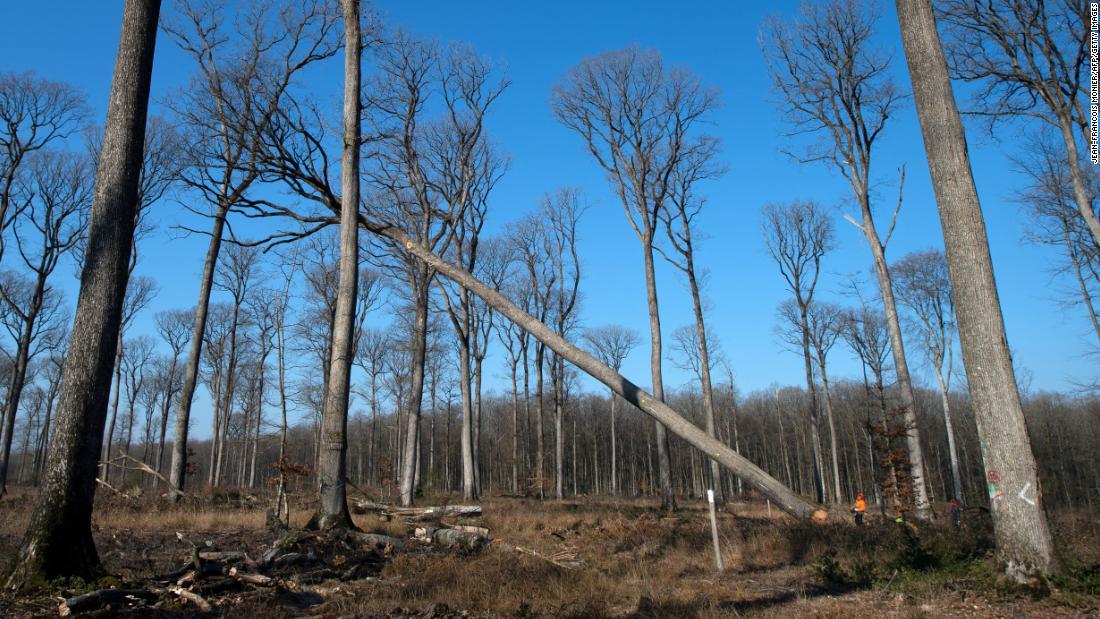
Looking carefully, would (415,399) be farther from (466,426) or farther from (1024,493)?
(1024,493)

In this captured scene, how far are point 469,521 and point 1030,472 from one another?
1003 centimetres

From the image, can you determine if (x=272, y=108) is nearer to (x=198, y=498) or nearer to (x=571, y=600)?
(x=571, y=600)

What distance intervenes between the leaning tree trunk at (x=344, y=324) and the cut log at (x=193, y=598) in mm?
3357

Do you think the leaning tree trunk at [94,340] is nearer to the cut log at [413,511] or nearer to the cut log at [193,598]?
the cut log at [193,598]

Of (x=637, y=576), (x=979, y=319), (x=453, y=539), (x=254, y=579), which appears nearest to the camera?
(x=254, y=579)

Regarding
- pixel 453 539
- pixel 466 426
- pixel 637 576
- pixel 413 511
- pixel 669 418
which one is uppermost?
pixel 466 426

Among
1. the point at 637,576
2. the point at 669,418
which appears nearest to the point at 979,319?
the point at 669,418

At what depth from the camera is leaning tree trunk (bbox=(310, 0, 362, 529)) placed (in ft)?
30.1

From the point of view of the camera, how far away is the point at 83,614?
15.2 feet

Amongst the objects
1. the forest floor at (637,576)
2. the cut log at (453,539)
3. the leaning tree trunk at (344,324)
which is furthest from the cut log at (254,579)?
the cut log at (453,539)

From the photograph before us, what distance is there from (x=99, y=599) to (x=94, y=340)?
2487mm

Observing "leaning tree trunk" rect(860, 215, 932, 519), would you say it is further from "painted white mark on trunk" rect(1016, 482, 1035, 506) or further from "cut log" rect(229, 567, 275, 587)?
"cut log" rect(229, 567, 275, 587)

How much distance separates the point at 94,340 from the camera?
20.1ft

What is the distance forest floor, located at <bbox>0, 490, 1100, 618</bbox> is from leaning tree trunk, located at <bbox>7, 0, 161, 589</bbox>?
43 centimetres
